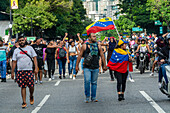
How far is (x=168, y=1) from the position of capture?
60.0 meters

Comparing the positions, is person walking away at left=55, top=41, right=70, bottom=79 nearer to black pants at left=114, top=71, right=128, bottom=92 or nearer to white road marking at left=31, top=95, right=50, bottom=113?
white road marking at left=31, top=95, right=50, bottom=113

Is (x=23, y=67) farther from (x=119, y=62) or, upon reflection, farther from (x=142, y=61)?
(x=142, y=61)

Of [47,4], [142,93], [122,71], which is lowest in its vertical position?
[142,93]

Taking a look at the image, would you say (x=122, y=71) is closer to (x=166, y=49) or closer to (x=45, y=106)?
(x=166, y=49)

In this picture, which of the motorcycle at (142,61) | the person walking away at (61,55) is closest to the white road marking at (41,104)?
the person walking away at (61,55)

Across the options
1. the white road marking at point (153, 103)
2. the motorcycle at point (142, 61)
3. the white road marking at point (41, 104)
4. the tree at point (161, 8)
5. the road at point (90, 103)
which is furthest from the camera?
the tree at point (161, 8)

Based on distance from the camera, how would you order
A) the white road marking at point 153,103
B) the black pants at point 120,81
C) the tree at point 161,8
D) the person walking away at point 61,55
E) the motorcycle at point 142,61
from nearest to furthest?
the white road marking at point 153,103
the black pants at point 120,81
the person walking away at point 61,55
the motorcycle at point 142,61
the tree at point 161,8

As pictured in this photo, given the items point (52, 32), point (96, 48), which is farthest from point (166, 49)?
point (52, 32)

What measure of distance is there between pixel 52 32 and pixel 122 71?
67.8 metres

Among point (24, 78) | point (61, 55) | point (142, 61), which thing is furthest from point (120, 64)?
point (142, 61)

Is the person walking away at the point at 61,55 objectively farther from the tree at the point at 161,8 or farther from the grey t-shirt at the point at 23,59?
the tree at the point at 161,8

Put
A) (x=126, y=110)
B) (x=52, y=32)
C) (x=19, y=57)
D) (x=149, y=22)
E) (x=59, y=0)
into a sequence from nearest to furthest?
(x=126, y=110) < (x=19, y=57) < (x=59, y=0) < (x=52, y=32) < (x=149, y=22)

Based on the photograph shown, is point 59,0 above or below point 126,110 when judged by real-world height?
above

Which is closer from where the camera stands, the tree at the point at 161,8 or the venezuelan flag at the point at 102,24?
the venezuelan flag at the point at 102,24
